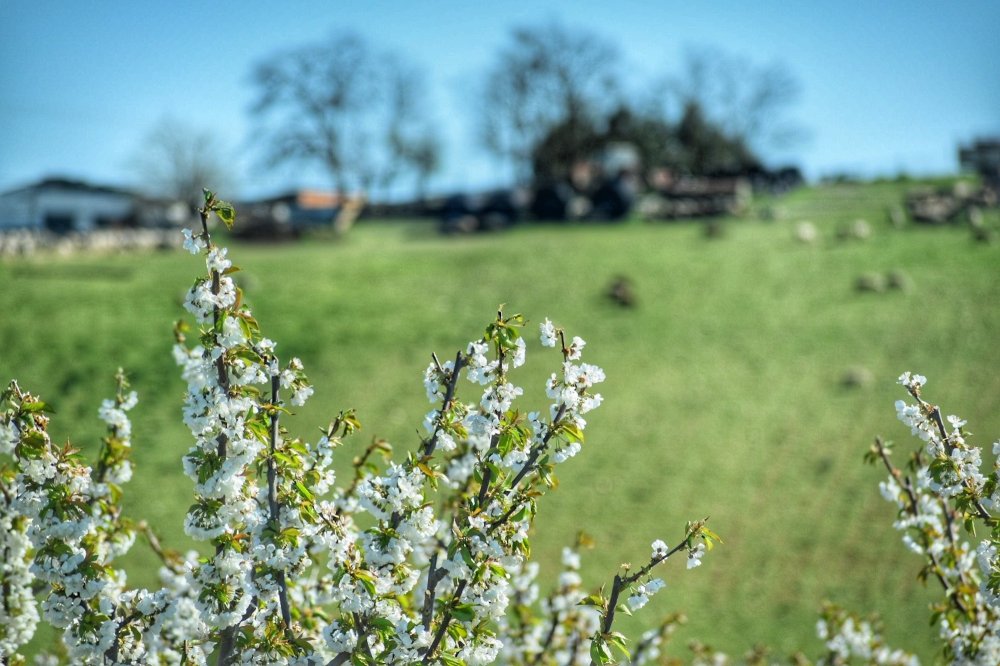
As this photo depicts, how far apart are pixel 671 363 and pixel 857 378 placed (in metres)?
4.23

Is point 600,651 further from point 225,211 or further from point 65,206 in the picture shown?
point 65,206

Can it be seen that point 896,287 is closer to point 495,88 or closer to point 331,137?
point 495,88

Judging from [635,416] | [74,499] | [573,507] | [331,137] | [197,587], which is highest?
[331,137]

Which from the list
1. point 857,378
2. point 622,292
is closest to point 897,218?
point 622,292

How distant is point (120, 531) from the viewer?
20.1 ft

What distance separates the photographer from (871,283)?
83.3 ft

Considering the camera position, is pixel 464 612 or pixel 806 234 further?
pixel 806 234

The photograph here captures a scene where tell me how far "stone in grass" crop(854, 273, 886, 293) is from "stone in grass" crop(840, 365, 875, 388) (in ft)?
18.0

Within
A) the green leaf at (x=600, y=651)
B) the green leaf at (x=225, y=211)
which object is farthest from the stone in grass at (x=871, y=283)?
the green leaf at (x=225, y=211)

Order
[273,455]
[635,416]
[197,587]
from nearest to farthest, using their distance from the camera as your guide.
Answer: [273,455], [197,587], [635,416]

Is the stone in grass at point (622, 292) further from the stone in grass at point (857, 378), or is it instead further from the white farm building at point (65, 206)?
the white farm building at point (65, 206)

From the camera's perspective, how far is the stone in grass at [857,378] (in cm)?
2009

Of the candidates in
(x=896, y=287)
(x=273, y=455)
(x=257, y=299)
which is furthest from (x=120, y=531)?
(x=896, y=287)

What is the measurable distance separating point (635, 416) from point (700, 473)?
7.85 feet
